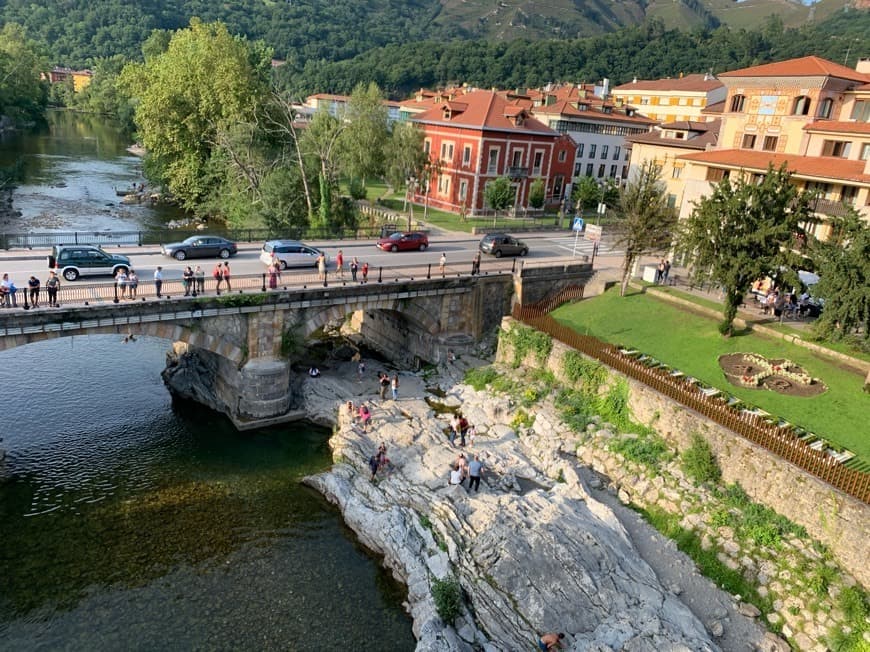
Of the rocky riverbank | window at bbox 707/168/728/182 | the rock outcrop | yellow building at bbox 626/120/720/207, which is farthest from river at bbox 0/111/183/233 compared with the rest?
window at bbox 707/168/728/182

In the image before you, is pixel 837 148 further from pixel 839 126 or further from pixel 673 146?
pixel 673 146

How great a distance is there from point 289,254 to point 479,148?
30766 millimetres

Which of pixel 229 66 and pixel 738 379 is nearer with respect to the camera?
pixel 738 379

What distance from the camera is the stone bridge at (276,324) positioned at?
25656 mm

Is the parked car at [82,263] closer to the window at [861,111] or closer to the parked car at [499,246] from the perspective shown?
the parked car at [499,246]

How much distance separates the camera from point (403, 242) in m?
41.7

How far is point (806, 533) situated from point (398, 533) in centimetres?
1405

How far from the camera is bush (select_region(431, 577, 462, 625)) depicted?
18953mm

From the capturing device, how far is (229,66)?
58281 millimetres

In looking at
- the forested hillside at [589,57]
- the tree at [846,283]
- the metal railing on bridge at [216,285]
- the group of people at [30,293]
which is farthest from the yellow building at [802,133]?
the forested hillside at [589,57]

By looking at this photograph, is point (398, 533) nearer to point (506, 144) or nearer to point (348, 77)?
point (506, 144)

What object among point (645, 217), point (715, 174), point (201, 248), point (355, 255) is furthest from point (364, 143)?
point (645, 217)

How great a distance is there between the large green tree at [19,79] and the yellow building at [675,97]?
94673 millimetres

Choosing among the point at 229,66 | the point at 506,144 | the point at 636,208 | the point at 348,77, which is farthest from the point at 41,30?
the point at 636,208
